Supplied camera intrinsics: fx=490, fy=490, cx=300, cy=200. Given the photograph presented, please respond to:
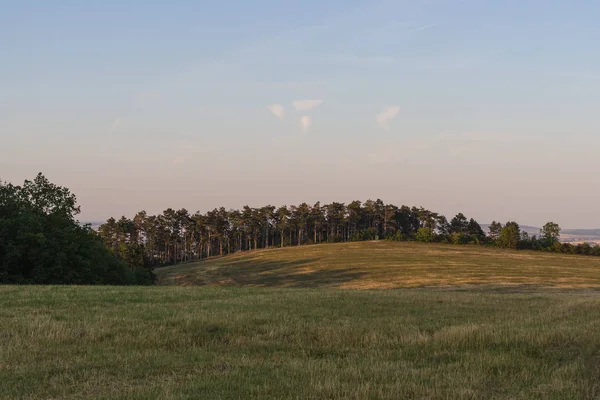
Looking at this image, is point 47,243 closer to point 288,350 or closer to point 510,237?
point 288,350

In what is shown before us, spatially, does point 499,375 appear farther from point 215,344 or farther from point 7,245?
point 7,245

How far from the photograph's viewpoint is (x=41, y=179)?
54344mm

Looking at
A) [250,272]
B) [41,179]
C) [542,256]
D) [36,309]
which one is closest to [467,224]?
[542,256]

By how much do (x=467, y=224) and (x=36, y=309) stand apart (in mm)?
156089

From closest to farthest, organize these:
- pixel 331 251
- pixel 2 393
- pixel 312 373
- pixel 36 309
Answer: pixel 2 393, pixel 312 373, pixel 36 309, pixel 331 251

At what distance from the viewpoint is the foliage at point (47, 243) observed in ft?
148

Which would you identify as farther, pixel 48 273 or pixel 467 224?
pixel 467 224

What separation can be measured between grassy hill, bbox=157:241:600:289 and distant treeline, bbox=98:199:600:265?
136 feet

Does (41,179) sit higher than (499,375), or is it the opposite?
(41,179)

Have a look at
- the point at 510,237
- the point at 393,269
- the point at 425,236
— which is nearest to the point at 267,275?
the point at 393,269

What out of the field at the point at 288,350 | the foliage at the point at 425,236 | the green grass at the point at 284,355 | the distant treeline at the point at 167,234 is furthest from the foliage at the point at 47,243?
the foliage at the point at 425,236

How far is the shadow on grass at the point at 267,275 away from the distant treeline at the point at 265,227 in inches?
2172

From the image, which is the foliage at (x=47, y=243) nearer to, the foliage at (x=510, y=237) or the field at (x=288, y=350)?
the field at (x=288, y=350)

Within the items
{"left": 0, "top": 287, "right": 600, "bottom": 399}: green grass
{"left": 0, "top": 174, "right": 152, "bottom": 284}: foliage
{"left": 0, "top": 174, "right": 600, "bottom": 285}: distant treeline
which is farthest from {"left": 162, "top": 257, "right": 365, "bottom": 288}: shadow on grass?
{"left": 0, "top": 287, "right": 600, "bottom": 399}: green grass
